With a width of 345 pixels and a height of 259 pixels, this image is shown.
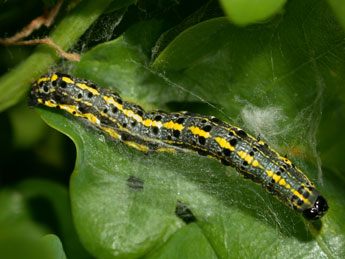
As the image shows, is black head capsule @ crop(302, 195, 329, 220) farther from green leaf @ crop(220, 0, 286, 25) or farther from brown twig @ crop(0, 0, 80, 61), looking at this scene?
brown twig @ crop(0, 0, 80, 61)

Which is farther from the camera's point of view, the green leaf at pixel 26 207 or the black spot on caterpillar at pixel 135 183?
the green leaf at pixel 26 207

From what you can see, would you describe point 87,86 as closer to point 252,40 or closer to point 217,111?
point 217,111

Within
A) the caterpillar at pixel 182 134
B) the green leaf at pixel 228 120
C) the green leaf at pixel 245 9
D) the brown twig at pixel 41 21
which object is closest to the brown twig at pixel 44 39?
the brown twig at pixel 41 21

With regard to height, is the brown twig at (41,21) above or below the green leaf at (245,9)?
below

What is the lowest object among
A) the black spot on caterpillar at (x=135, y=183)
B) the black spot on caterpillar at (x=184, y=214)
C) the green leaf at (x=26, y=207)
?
the green leaf at (x=26, y=207)

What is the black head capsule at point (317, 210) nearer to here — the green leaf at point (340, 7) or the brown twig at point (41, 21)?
the green leaf at point (340, 7)

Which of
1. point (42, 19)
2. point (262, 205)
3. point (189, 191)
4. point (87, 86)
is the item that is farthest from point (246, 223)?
point (42, 19)
